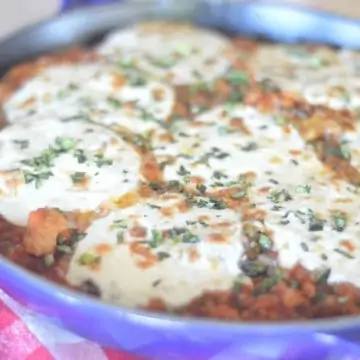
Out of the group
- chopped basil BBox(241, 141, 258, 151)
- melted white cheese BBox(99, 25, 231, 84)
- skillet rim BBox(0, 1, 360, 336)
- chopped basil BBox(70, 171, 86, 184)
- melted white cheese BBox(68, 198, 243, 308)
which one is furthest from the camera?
melted white cheese BBox(99, 25, 231, 84)

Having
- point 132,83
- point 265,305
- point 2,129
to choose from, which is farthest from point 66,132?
point 265,305

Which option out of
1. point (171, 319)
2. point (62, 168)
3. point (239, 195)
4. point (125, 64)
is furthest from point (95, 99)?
point (171, 319)

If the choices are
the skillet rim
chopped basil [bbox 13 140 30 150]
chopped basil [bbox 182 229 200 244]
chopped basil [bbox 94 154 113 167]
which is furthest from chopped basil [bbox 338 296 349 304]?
chopped basil [bbox 13 140 30 150]

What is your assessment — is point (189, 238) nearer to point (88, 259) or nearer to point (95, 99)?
point (88, 259)

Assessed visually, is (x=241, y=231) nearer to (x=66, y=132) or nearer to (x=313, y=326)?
(x=313, y=326)

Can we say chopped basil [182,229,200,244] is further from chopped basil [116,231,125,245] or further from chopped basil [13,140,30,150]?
chopped basil [13,140,30,150]

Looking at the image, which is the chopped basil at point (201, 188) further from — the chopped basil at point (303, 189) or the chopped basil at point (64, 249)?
the chopped basil at point (64, 249)

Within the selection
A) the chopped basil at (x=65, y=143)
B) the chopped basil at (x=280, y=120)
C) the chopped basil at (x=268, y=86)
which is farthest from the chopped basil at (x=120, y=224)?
the chopped basil at (x=268, y=86)
